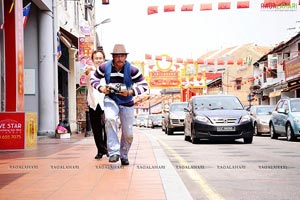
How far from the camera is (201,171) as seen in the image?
26.7ft

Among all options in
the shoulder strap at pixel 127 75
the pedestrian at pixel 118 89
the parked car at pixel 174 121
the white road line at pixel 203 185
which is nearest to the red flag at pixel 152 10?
the parked car at pixel 174 121

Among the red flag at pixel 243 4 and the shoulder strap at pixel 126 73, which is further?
the red flag at pixel 243 4

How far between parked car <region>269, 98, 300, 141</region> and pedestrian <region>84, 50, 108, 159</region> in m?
9.80

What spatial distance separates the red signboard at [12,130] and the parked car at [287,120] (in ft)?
31.1

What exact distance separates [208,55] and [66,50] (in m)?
67.5

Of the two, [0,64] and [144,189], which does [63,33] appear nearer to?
[0,64]

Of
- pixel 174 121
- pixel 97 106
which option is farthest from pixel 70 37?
pixel 97 106

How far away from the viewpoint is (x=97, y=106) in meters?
9.53

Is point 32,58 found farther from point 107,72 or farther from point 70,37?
point 107,72

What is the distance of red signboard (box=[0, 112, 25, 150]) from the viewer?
1213cm

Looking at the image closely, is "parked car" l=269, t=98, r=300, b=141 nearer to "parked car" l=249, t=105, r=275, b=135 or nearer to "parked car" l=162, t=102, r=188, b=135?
"parked car" l=249, t=105, r=275, b=135

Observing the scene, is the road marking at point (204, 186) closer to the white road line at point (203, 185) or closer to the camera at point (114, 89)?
the white road line at point (203, 185)

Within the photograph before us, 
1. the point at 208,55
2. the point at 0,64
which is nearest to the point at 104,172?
the point at 0,64

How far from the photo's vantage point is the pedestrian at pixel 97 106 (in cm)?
945
